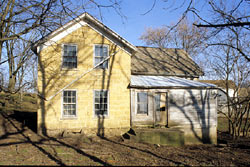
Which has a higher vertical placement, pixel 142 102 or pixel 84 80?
pixel 84 80

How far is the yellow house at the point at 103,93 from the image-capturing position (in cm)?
1188

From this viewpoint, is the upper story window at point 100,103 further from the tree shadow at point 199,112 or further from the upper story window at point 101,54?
the tree shadow at point 199,112

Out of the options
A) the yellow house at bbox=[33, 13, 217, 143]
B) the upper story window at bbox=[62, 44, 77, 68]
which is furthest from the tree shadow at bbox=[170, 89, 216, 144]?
the upper story window at bbox=[62, 44, 77, 68]

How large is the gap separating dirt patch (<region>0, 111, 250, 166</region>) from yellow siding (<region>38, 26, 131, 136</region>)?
1.02m

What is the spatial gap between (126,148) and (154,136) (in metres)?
2.48

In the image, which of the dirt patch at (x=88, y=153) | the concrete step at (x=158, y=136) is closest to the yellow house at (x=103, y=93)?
the concrete step at (x=158, y=136)

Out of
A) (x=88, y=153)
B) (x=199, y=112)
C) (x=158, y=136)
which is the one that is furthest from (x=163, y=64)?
(x=88, y=153)

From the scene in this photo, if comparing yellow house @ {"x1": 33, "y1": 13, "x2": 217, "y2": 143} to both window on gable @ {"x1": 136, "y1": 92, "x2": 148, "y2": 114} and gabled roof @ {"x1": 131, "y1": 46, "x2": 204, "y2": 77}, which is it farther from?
gabled roof @ {"x1": 131, "y1": 46, "x2": 204, "y2": 77}

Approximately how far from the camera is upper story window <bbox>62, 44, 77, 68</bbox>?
12.3m

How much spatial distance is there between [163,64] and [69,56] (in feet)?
28.8

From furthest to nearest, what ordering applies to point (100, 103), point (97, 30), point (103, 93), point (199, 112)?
point (199, 112) < point (97, 30) < point (103, 93) < point (100, 103)

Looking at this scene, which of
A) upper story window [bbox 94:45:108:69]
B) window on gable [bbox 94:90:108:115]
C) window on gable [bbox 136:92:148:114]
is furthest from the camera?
window on gable [bbox 136:92:148:114]

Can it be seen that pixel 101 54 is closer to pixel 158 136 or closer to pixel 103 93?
pixel 103 93

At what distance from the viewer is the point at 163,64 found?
688 inches
